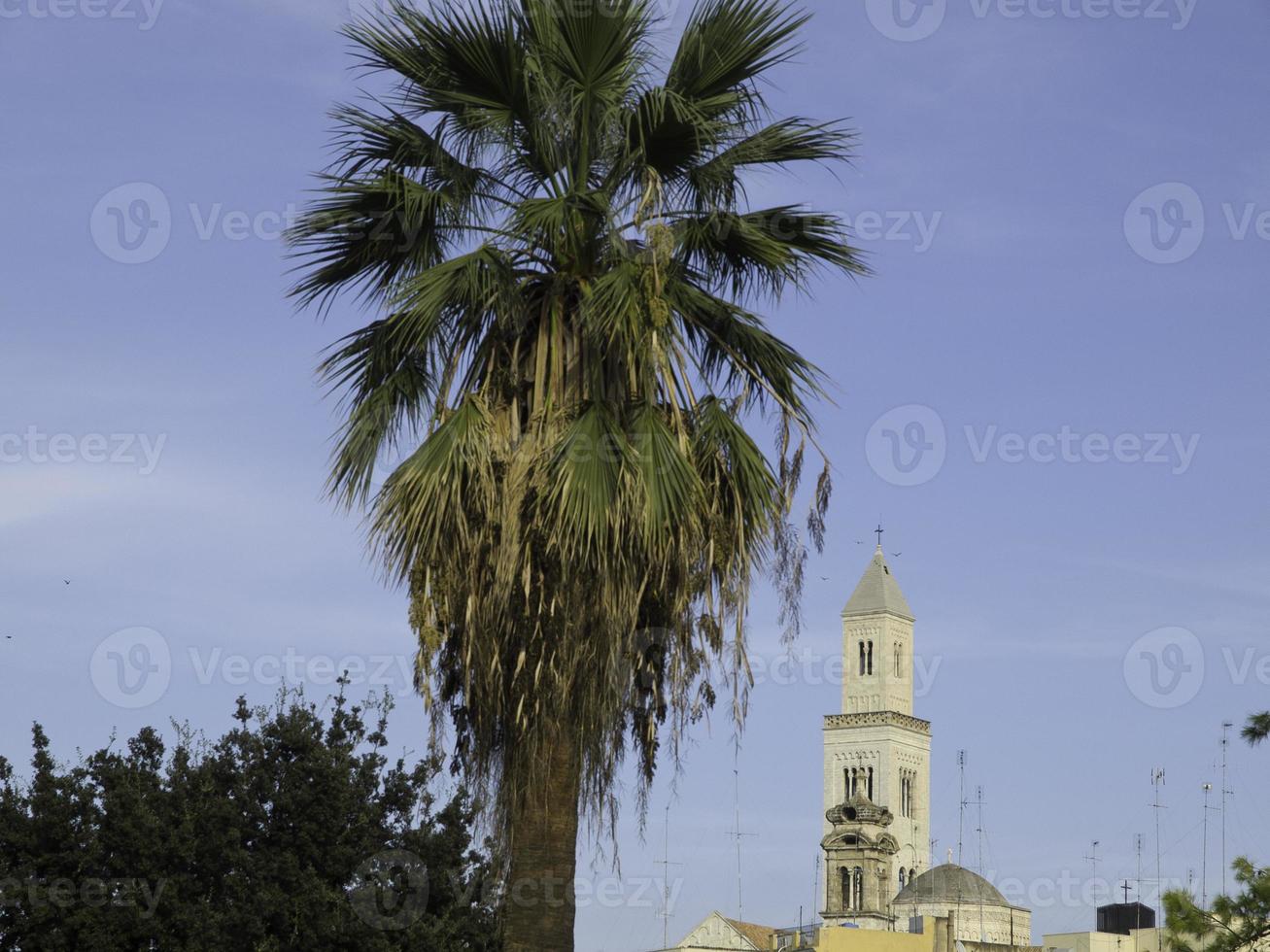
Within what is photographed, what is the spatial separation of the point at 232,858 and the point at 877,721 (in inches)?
4347

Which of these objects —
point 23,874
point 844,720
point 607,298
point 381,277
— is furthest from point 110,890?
point 844,720

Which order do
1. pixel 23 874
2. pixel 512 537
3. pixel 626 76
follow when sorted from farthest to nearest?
pixel 23 874 < pixel 626 76 < pixel 512 537

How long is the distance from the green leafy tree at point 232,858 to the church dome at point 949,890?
7938cm

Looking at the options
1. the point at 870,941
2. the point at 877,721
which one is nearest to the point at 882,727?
the point at 877,721

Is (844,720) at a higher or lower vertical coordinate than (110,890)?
higher

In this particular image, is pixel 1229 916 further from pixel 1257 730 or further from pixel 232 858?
pixel 232 858

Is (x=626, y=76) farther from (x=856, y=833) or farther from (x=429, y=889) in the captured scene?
(x=856, y=833)

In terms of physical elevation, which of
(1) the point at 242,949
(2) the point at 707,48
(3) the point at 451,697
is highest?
(2) the point at 707,48

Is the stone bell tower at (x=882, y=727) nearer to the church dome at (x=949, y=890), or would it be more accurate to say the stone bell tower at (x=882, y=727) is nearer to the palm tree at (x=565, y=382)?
the church dome at (x=949, y=890)

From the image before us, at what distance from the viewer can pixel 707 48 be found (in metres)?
13.2

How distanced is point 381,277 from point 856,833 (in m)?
90.2

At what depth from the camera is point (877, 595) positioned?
134 m

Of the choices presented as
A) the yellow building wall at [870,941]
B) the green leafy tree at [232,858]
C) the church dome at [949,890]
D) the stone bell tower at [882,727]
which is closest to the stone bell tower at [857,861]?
the church dome at [949,890]

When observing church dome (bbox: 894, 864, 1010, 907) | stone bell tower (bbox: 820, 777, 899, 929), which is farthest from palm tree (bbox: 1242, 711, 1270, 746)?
church dome (bbox: 894, 864, 1010, 907)
